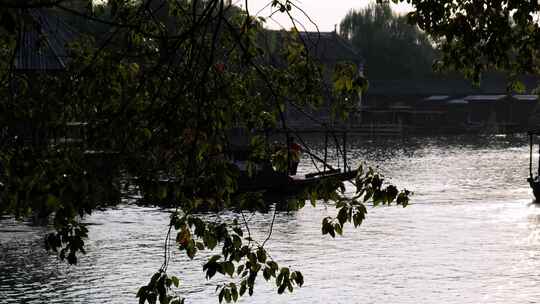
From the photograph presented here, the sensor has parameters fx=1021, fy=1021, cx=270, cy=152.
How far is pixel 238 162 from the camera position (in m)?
37.4

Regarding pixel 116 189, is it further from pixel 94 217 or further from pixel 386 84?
pixel 386 84

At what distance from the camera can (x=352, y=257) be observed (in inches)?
990

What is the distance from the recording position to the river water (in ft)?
68.3

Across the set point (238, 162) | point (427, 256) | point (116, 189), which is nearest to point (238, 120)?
point (116, 189)

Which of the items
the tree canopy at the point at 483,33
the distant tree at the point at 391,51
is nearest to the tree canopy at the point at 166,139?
the tree canopy at the point at 483,33

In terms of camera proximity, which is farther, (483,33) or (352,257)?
(352,257)

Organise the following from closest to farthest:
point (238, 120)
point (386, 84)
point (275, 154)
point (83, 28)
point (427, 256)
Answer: point (275, 154)
point (238, 120)
point (427, 256)
point (83, 28)
point (386, 84)

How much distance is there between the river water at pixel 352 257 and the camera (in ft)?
68.3

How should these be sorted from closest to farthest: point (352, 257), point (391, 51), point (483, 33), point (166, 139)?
1. point (166, 139)
2. point (483, 33)
3. point (352, 257)
4. point (391, 51)

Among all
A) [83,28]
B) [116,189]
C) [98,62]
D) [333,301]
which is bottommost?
[333,301]

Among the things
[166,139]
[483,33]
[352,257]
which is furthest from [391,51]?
[166,139]

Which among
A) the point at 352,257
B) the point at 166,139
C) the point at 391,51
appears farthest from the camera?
the point at 391,51

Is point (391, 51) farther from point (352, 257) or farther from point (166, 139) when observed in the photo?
point (166, 139)

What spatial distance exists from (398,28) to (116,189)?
395ft
